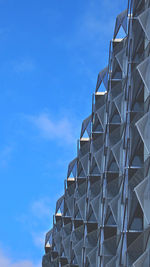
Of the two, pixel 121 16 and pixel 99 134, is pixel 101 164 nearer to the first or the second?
pixel 99 134

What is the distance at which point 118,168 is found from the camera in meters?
31.8

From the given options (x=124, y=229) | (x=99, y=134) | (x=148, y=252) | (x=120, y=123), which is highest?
(x=99, y=134)

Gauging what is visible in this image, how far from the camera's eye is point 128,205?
24719 millimetres

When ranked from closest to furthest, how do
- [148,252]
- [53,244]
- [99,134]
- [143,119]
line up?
[148,252], [143,119], [99,134], [53,244]

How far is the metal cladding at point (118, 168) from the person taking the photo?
23.3m

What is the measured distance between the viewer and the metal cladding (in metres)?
23.3

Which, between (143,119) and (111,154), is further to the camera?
(111,154)

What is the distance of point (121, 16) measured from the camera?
37719mm

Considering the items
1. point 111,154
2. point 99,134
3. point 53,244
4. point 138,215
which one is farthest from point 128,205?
point 53,244

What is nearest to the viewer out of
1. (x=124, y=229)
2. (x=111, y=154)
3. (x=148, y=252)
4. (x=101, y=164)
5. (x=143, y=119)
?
(x=148, y=252)

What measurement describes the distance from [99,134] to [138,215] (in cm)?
1748

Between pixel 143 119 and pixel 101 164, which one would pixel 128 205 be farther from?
pixel 101 164

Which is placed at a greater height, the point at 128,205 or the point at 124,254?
the point at 128,205

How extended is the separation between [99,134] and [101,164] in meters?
5.20
